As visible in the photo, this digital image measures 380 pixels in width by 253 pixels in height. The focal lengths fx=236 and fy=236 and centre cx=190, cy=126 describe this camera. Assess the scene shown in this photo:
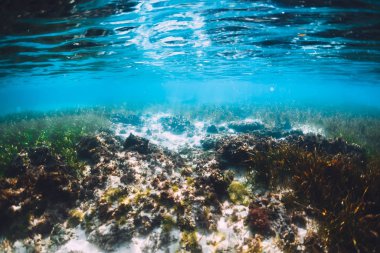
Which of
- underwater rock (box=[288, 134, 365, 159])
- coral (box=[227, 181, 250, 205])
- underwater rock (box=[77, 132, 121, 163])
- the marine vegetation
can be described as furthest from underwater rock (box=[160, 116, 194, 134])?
coral (box=[227, 181, 250, 205])

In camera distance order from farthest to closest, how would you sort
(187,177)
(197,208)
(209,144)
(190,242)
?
(209,144) → (187,177) → (197,208) → (190,242)

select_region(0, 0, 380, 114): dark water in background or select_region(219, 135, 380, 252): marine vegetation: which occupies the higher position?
select_region(0, 0, 380, 114): dark water in background

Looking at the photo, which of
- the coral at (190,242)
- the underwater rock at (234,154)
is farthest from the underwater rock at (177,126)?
the coral at (190,242)

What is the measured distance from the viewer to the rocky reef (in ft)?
19.3

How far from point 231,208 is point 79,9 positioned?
10.6m

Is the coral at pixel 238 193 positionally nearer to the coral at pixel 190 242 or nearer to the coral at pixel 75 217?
the coral at pixel 190 242

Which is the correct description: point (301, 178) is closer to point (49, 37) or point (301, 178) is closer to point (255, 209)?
point (255, 209)

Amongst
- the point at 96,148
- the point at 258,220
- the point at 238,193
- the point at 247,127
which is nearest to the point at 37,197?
the point at 96,148

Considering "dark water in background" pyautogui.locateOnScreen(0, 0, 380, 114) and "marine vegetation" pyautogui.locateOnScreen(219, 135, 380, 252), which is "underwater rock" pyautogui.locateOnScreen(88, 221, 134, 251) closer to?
"marine vegetation" pyautogui.locateOnScreen(219, 135, 380, 252)

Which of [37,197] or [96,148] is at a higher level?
[37,197]

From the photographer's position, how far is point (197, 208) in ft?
23.0

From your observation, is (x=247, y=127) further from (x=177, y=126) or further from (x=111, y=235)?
(x=111, y=235)

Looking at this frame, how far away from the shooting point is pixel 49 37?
49.0 ft

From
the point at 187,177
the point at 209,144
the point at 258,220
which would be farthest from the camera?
the point at 209,144
